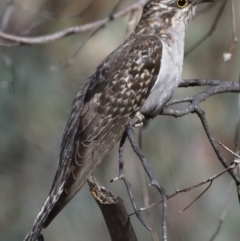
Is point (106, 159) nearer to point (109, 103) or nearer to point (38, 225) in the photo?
point (109, 103)

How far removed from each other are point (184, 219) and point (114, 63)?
2356mm

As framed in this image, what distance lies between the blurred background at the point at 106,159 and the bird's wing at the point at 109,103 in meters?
1.30

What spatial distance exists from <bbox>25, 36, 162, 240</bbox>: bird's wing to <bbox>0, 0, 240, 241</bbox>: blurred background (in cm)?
130

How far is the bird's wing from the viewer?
367 centimetres

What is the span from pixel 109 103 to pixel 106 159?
178cm

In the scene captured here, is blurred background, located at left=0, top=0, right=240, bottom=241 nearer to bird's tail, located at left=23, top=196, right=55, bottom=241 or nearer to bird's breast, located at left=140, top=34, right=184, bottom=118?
bird's breast, located at left=140, top=34, right=184, bottom=118

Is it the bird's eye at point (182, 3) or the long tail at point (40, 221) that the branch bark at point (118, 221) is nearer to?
the long tail at point (40, 221)

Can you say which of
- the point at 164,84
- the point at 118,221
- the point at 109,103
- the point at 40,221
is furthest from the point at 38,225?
the point at 164,84

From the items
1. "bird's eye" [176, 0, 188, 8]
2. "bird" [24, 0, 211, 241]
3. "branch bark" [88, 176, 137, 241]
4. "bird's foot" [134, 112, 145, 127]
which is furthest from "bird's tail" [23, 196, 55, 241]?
"bird's eye" [176, 0, 188, 8]

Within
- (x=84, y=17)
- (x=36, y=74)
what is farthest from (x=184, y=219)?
(x=84, y=17)

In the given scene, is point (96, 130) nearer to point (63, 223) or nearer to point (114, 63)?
point (114, 63)

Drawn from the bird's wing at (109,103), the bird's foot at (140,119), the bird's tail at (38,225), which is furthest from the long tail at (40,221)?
the bird's foot at (140,119)

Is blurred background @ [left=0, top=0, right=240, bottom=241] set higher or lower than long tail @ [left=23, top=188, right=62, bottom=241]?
lower

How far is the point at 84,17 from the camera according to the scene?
25.6ft
